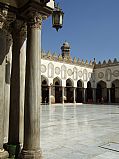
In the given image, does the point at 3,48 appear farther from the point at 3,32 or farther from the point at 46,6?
the point at 46,6

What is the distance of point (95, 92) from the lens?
39.5 meters

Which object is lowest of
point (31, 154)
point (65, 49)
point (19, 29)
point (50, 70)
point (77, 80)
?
point (31, 154)

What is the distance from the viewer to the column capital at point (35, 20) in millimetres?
4511

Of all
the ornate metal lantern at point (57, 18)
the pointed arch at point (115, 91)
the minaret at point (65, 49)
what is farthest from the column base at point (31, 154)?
the minaret at point (65, 49)

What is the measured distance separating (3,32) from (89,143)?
3769 millimetres

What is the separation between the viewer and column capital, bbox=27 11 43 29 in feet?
14.8

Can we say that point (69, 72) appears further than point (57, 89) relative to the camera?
No

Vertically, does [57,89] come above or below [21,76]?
above

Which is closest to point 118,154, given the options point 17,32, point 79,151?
point 79,151

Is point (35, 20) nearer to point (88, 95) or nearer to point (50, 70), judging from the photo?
point (50, 70)

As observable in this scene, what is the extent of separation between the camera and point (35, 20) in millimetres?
4516

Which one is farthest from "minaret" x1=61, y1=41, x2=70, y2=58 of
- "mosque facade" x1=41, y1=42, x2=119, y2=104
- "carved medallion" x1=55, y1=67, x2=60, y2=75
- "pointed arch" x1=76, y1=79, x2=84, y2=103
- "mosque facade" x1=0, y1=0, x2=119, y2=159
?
"mosque facade" x1=0, y1=0, x2=119, y2=159

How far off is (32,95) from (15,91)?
72cm

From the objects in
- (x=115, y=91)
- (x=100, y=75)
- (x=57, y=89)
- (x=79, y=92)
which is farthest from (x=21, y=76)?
(x=115, y=91)
